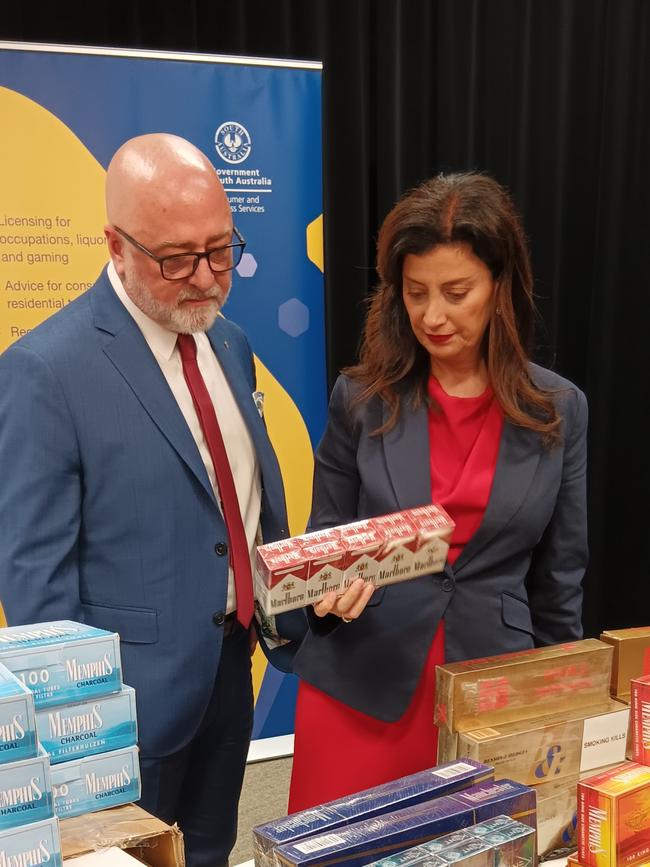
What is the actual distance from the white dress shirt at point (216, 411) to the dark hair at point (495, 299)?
262 millimetres

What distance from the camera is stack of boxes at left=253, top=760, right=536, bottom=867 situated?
1021 mm

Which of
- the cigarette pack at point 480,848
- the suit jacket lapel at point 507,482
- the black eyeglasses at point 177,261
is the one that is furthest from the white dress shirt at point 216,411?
the cigarette pack at point 480,848

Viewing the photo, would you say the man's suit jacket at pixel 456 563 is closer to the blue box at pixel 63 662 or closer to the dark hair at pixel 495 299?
the dark hair at pixel 495 299

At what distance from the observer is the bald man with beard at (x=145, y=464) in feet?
5.05

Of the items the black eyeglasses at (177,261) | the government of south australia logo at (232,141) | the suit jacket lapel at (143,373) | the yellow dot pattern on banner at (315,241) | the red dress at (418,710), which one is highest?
the government of south australia logo at (232,141)

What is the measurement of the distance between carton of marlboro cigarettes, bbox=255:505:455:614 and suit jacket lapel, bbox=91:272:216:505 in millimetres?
270

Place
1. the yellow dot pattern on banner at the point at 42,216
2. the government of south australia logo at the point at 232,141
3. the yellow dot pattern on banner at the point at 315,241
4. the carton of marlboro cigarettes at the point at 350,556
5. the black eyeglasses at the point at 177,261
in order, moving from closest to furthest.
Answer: the carton of marlboro cigarettes at the point at 350,556 → the black eyeglasses at the point at 177,261 → the yellow dot pattern on banner at the point at 42,216 → the government of south australia logo at the point at 232,141 → the yellow dot pattern on banner at the point at 315,241

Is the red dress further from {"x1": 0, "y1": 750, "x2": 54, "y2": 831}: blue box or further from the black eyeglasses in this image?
{"x1": 0, "y1": 750, "x2": 54, "y2": 831}: blue box

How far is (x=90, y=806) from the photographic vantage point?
1.17 meters

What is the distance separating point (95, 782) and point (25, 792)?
0.19 m

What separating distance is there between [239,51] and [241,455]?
7.19ft

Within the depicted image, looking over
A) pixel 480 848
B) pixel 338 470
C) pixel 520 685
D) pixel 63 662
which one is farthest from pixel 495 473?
pixel 63 662

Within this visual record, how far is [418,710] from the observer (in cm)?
170

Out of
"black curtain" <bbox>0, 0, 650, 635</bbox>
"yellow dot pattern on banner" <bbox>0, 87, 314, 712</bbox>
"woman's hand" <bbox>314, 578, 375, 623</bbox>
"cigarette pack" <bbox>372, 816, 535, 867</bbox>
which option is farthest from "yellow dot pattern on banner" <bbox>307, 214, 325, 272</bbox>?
"cigarette pack" <bbox>372, 816, 535, 867</bbox>
